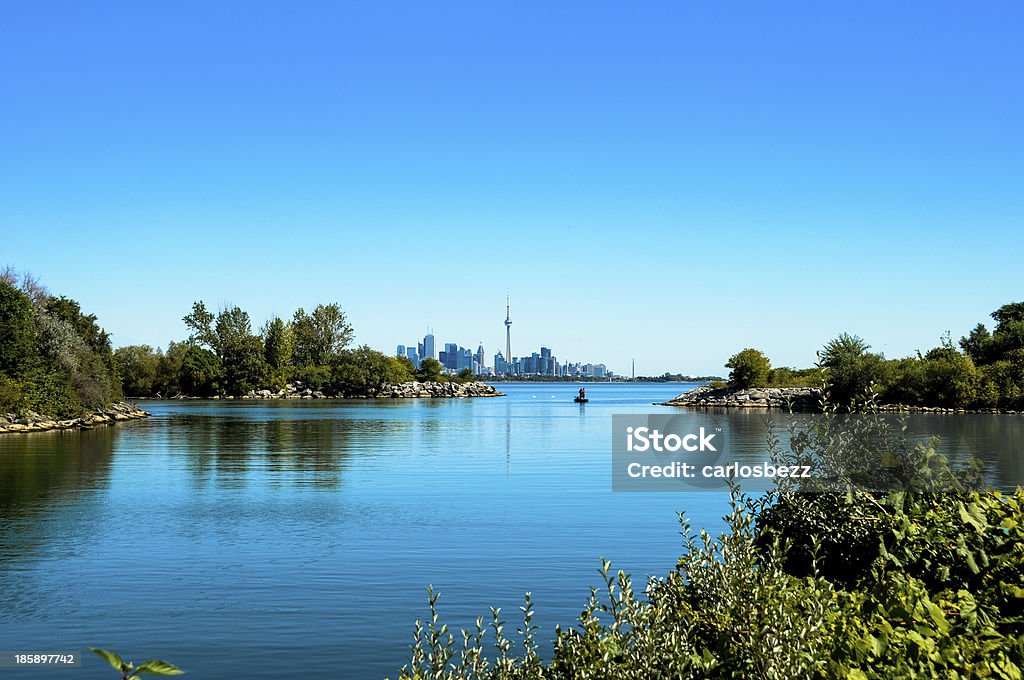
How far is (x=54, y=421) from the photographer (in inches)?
2015

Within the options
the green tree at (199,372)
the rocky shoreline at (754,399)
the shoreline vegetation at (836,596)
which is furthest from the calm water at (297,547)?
the green tree at (199,372)

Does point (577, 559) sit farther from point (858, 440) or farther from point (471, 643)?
point (858, 440)

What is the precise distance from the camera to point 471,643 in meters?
10.1

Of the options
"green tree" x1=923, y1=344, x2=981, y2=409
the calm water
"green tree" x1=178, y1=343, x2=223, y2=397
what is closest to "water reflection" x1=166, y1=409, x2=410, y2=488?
the calm water

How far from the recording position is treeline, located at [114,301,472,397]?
122188mm

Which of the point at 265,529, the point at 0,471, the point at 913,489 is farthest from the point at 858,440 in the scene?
the point at 0,471

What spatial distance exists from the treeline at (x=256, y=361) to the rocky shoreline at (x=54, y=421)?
2382 inches

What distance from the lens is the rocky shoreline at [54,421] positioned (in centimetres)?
4681

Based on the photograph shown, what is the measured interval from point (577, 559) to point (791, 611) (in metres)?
9.58

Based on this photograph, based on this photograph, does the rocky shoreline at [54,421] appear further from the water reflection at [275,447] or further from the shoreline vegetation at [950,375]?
the shoreline vegetation at [950,375]

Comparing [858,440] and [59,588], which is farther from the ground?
[858,440]

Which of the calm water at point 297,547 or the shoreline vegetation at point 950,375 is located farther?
the shoreline vegetation at point 950,375

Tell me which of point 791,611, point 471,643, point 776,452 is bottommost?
point 471,643

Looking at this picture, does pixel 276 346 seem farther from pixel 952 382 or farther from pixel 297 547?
pixel 297 547
